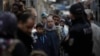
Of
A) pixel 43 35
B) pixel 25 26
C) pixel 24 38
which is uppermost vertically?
pixel 25 26

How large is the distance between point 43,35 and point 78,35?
2.24 m

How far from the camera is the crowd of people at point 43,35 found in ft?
16.1

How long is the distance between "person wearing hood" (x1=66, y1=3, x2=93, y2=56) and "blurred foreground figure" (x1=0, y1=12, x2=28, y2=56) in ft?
10.3

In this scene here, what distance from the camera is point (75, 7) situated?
8.18 m

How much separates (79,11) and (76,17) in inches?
5.1

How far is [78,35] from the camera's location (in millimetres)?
8070

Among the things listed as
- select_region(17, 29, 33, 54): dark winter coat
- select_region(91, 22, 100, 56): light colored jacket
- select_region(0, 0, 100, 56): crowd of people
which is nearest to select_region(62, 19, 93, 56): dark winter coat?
select_region(0, 0, 100, 56): crowd of people

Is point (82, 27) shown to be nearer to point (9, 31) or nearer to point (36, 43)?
point (36, 43)

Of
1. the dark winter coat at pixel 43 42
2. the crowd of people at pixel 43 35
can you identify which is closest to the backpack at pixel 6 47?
the crowd of people at pixel 43 35

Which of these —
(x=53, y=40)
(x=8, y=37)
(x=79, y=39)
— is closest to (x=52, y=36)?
(x=53, y=40)

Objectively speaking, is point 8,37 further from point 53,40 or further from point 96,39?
point 53,40

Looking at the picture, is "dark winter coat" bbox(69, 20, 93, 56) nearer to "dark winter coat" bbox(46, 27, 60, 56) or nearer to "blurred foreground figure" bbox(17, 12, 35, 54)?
"blurred foreground figure" bbox(17, 12, 35, 54)

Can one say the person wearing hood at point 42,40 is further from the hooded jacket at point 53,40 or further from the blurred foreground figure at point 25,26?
the blurred foreground figure at point 25,26

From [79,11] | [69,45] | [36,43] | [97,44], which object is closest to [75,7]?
[79,11]
